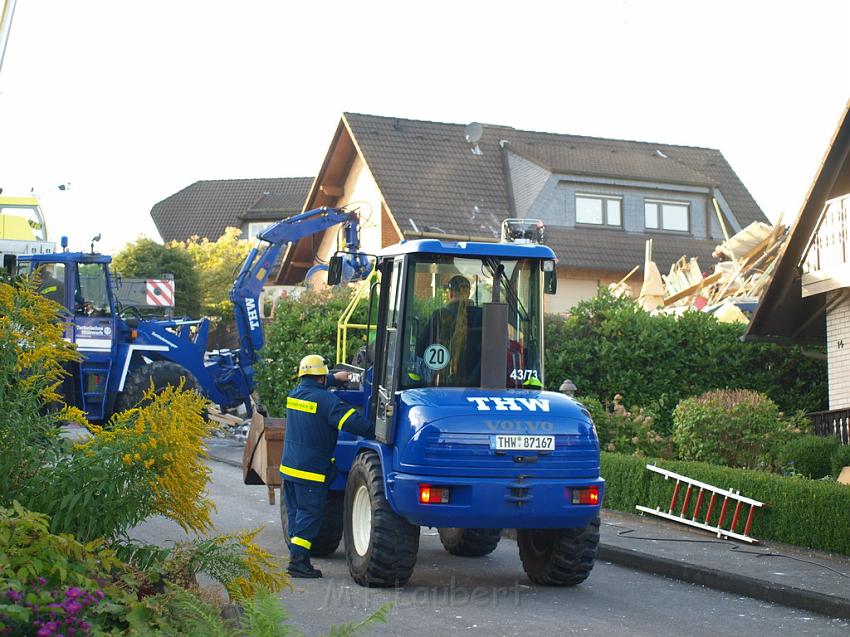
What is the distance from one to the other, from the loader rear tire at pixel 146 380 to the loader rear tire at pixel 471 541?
11788 millimetres

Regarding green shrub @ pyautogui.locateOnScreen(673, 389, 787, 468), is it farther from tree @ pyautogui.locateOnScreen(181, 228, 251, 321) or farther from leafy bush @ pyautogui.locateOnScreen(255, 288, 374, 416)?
tree @ pyautogui.locateOnScreen(181, 228, 251, 321)

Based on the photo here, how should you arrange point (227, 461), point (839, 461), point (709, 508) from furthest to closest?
point (227, 461)
point (839, 461)
point (709, 508)

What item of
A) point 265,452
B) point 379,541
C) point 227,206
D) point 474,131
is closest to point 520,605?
point 379,541

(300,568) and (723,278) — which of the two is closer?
(300,568)

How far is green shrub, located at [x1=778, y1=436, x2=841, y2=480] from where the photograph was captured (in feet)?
53.1

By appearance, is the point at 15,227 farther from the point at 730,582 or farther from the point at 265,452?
the point at 730,582

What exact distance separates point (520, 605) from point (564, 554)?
0.89 meters

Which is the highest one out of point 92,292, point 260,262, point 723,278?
point 723,278

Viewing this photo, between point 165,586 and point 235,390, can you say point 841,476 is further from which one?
point 235,390

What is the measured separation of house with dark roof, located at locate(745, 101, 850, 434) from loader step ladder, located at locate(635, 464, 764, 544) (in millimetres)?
5101

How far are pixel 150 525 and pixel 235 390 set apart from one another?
13.4 m

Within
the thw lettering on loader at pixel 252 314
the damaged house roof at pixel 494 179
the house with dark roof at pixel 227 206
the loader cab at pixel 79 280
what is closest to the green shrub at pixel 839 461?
the thw lettering on loader at pixel 252 314

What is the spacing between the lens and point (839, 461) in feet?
52.5

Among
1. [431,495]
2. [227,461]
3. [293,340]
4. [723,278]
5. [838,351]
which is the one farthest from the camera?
[723,278]
